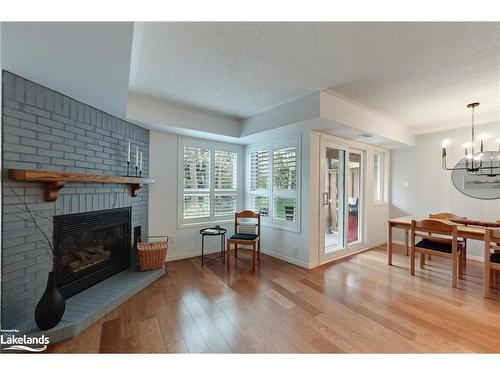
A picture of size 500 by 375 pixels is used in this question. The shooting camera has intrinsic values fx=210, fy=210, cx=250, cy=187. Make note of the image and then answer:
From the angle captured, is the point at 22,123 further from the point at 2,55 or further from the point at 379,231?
the point at 379,231

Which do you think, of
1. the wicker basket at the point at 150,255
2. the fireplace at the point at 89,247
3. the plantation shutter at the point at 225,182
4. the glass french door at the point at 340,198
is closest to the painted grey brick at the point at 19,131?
the fireplace at the point at 89,247

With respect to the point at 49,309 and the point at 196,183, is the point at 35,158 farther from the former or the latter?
the point at 196,183

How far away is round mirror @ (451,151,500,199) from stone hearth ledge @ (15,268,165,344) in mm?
5215

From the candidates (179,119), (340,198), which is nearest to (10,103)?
(179,119)

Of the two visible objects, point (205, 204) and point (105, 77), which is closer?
point (105, 77)

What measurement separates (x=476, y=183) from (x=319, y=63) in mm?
3837

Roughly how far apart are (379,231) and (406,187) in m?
1.10

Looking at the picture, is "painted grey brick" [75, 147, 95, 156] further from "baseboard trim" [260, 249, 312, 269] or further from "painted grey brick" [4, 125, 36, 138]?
"baseboard trim" [260, 249, 312, 269]

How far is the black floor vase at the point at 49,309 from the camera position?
1607 millimetres

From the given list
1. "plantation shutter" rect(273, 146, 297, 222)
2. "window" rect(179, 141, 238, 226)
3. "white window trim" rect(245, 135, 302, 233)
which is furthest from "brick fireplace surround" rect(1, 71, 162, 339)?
"plantation shutter" rect(273, 146, 297, 222)

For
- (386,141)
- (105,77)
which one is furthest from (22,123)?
(386,141)

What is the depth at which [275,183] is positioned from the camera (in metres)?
3.71

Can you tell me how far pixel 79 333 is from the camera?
5.58 feet

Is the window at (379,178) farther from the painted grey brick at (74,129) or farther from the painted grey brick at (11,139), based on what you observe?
the painted grey brick at (11,139)
